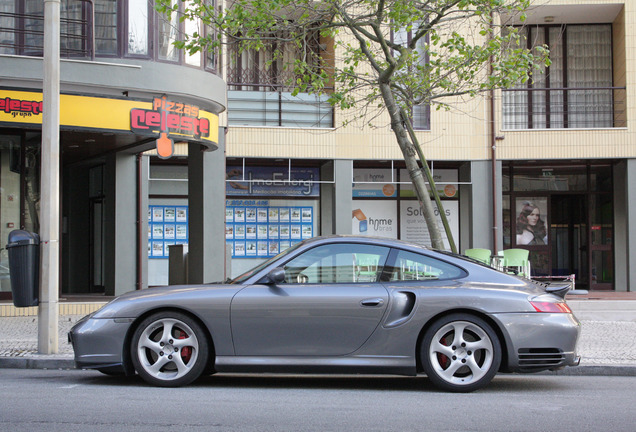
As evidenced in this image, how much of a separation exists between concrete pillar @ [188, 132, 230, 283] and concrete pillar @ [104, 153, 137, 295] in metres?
2.44

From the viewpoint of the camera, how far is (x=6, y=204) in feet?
47.9

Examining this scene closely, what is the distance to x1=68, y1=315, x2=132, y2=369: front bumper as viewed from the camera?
21.2 feet

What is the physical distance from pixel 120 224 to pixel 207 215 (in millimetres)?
3061

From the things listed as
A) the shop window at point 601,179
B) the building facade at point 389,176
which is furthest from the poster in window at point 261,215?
the shop window at point 601,179

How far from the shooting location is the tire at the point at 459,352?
6320 mm

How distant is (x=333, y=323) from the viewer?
6.37 meters

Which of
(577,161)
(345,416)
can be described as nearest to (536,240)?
(577,161)

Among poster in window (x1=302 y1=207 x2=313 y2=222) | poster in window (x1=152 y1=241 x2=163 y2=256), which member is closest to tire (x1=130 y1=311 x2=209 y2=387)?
poster in window (x1=152 y1=241 x2=163 y2=256)

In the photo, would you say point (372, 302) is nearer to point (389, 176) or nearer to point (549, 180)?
point (389, 176)

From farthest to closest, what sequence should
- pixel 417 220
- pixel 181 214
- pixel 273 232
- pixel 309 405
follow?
pixel 417 220
pixel 273 232
pixel 181 214
pixel 309 405

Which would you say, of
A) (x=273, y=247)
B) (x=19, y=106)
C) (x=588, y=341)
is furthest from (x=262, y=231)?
(x=588, y=341)

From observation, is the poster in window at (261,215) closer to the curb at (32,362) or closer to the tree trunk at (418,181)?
the tree trunk at (418,181)

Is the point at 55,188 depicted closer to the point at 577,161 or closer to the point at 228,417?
the point at 228,417

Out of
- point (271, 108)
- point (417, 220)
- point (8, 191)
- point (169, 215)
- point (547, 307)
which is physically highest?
point (271, 108)
